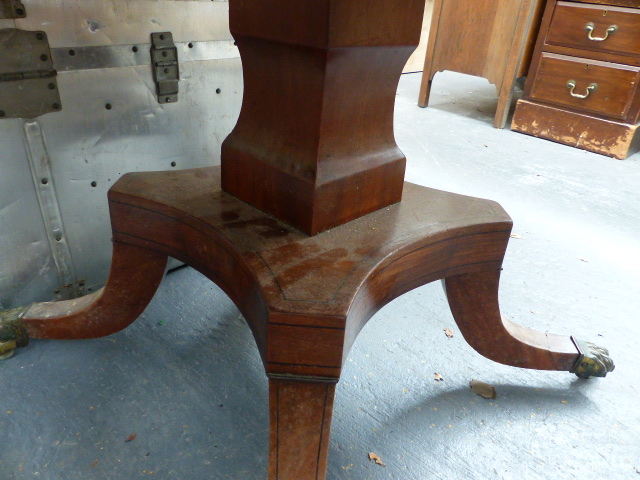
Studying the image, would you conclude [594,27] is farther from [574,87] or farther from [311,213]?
[311,213]

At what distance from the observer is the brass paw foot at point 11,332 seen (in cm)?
82

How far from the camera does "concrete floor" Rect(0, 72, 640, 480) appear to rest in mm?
703

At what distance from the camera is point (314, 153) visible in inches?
21.3

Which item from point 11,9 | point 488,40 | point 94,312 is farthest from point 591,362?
point 488,40

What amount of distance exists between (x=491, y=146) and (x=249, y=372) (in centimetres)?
170

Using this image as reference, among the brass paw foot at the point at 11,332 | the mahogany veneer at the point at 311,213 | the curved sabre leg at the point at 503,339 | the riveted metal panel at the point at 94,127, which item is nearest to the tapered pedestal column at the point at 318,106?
the mahogany veneer at the point at 311,213

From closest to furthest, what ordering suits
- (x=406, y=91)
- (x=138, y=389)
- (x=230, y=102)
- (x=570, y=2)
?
1. (x=138, y=389)
2. (x=230, y=102)
3. (x=570, y=2)
4. (x=406, y=91)

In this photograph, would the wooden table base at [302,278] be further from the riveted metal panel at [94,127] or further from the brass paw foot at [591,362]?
the riveted metal panel at [94,127]

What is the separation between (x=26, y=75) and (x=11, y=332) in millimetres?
419

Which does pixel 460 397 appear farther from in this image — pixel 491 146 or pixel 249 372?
pixel 491 146

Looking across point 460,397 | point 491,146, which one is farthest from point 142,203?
point 491,146

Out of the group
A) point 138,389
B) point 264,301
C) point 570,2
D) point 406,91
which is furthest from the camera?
point 406,91

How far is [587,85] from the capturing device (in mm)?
2088

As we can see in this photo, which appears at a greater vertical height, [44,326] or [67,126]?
[67,126]
